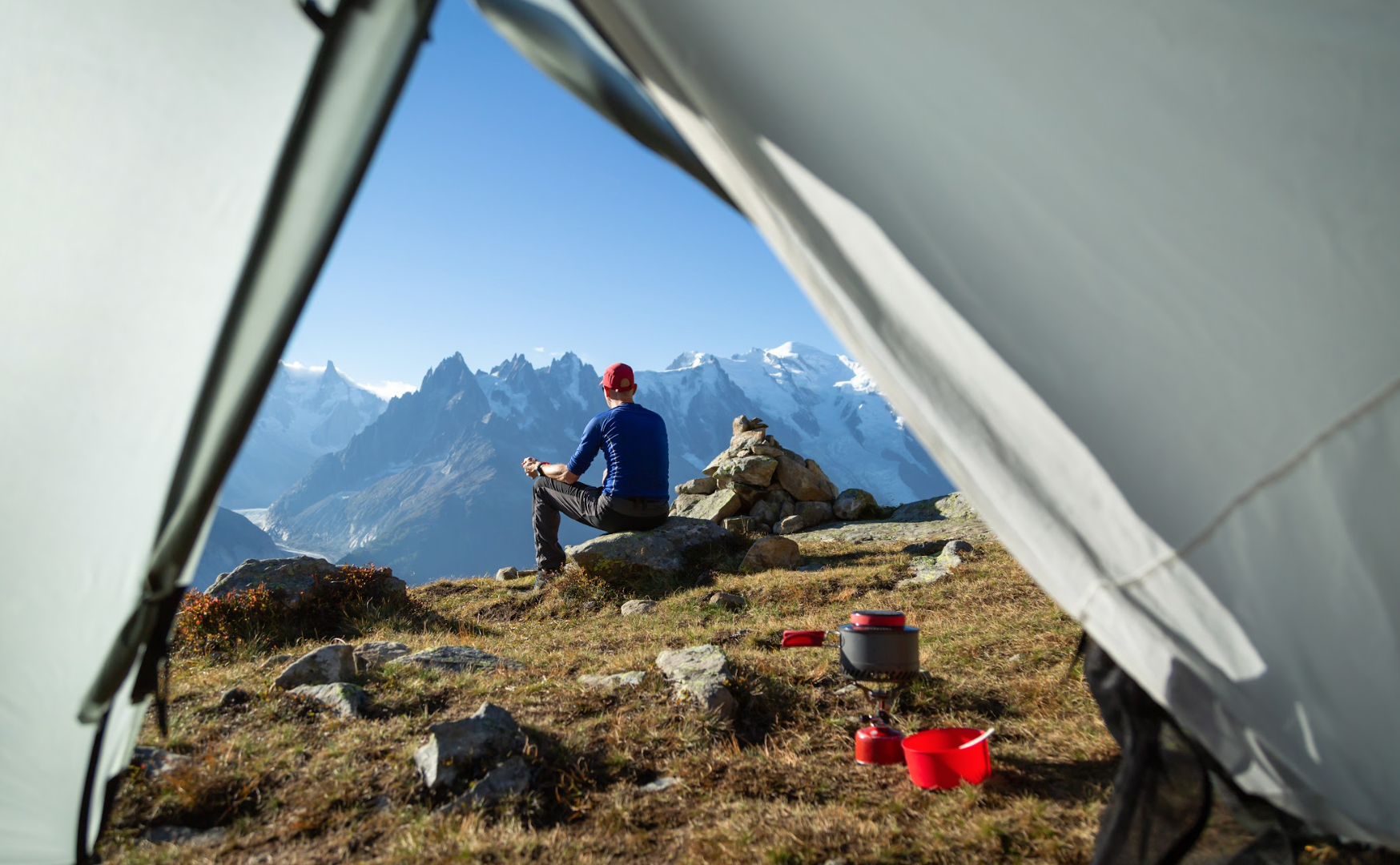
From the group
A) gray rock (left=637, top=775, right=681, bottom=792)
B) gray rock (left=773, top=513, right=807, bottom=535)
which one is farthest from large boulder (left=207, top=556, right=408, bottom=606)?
gray rock (left=773, top=513, right=807, bottom=535)

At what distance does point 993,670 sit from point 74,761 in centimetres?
487

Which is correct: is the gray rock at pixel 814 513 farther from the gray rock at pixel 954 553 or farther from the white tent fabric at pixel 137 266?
the white tent fabric at pixel 137 266

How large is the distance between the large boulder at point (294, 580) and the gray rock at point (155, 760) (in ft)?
16.1

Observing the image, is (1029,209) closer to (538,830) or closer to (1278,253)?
(1278,253)

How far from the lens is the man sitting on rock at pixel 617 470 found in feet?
27.4

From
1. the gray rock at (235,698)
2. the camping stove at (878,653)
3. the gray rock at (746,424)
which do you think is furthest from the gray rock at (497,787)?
the gray rock at (746,424)

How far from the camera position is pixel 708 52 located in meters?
2.05

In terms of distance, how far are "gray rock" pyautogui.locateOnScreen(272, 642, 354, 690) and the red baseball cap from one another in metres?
4.10

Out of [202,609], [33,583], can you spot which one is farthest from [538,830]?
[202,609]

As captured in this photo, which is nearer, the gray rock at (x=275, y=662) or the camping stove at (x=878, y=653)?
the camping stove at (x=878, y=653)

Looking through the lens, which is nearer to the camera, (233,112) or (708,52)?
(708,52)

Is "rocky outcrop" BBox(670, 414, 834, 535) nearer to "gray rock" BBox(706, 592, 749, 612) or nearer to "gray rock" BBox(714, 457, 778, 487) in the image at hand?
"gray rock" BBox(714, 457, 778, 487)

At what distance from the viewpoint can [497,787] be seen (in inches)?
133

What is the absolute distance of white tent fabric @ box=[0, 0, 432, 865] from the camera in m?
2.36
